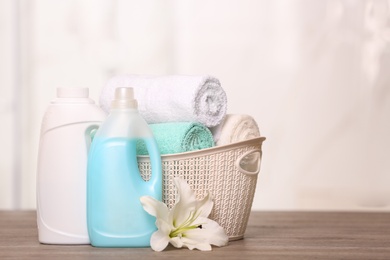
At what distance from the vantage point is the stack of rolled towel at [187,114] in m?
1.45

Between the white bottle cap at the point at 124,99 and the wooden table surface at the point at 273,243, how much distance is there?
0.26 meters

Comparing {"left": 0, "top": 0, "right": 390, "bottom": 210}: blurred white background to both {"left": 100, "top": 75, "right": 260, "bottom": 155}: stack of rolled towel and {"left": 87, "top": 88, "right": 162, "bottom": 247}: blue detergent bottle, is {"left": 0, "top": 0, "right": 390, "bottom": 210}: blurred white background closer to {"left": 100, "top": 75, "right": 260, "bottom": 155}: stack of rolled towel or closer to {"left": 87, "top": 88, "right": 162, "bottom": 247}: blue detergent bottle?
{"left": 100, "top": 75, "right": 260, "bottom": 155}: stack of rolled towel

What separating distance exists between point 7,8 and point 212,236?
1345mm

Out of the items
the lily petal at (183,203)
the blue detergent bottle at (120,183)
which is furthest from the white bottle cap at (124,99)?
the lily petal at (183,203)

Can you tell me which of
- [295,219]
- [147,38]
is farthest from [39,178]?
[147,38]

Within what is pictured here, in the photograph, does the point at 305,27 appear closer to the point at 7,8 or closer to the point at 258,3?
the point at 258,3

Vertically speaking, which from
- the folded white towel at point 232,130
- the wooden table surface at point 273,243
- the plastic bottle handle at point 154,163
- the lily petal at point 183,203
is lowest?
the wooden table surface at point 273,243

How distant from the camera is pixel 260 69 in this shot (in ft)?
8.06

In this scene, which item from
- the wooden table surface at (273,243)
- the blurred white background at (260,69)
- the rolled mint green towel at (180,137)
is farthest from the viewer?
the blurred white background at (260,69)

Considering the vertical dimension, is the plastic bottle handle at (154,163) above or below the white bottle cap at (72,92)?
below

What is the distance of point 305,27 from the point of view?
2459 millimetres

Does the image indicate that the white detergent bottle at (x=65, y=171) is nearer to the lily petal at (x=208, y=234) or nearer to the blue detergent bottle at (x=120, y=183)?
the blue detergent bottle at (x=120, y=183)

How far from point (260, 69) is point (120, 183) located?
117 cm

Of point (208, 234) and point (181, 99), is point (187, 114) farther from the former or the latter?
point (208, 234)
